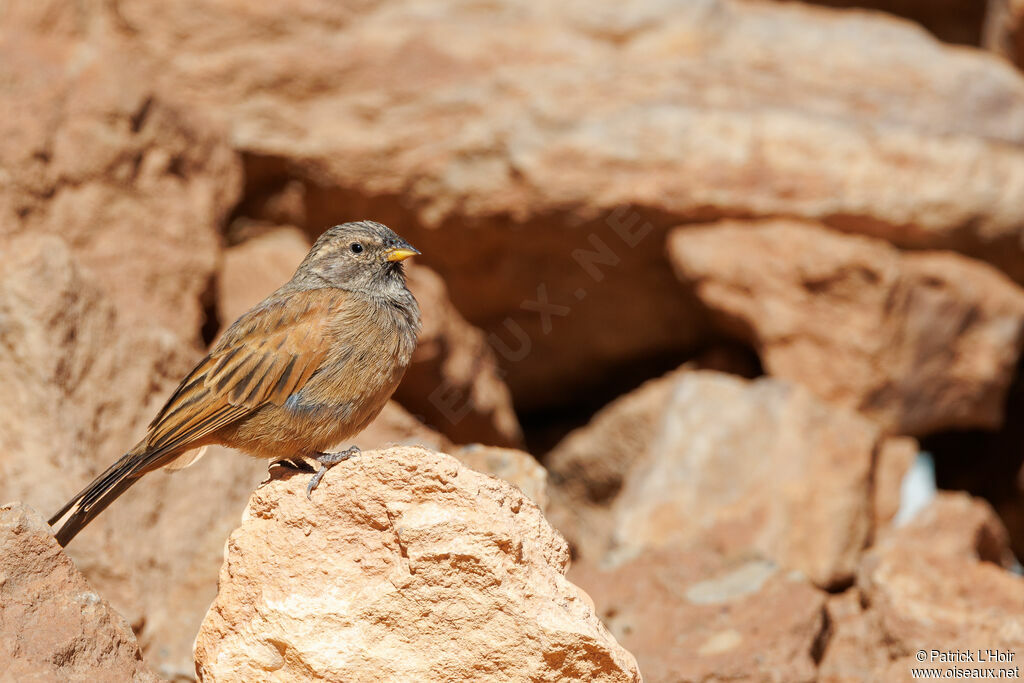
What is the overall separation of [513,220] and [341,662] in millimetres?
4784

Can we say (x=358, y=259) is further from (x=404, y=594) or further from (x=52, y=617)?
(x=52, y=617)

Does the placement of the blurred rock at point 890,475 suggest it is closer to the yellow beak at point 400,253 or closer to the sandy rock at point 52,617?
the yellow beak at point 400,253

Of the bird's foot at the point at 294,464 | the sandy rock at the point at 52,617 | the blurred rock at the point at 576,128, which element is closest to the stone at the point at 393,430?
the blurred rock at the point at 576,128

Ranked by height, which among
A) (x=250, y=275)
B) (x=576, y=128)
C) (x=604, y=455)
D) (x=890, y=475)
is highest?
(x=576, y=128)

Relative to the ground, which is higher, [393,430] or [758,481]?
[393,430]

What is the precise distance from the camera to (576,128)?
803 centimetres

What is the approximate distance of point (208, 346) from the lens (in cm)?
725

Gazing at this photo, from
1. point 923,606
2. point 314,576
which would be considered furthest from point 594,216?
point 314,576

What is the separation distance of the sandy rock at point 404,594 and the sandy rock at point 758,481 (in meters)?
2.92

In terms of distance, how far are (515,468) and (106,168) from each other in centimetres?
323

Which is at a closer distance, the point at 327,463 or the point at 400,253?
the point at 327,463

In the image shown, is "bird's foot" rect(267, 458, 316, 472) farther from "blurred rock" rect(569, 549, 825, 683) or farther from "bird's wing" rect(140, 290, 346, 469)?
"blurred rock" rect(569, 549, 825, 683)

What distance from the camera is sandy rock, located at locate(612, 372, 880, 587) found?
23.1 ft

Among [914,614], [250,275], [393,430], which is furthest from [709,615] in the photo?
[250,275]
